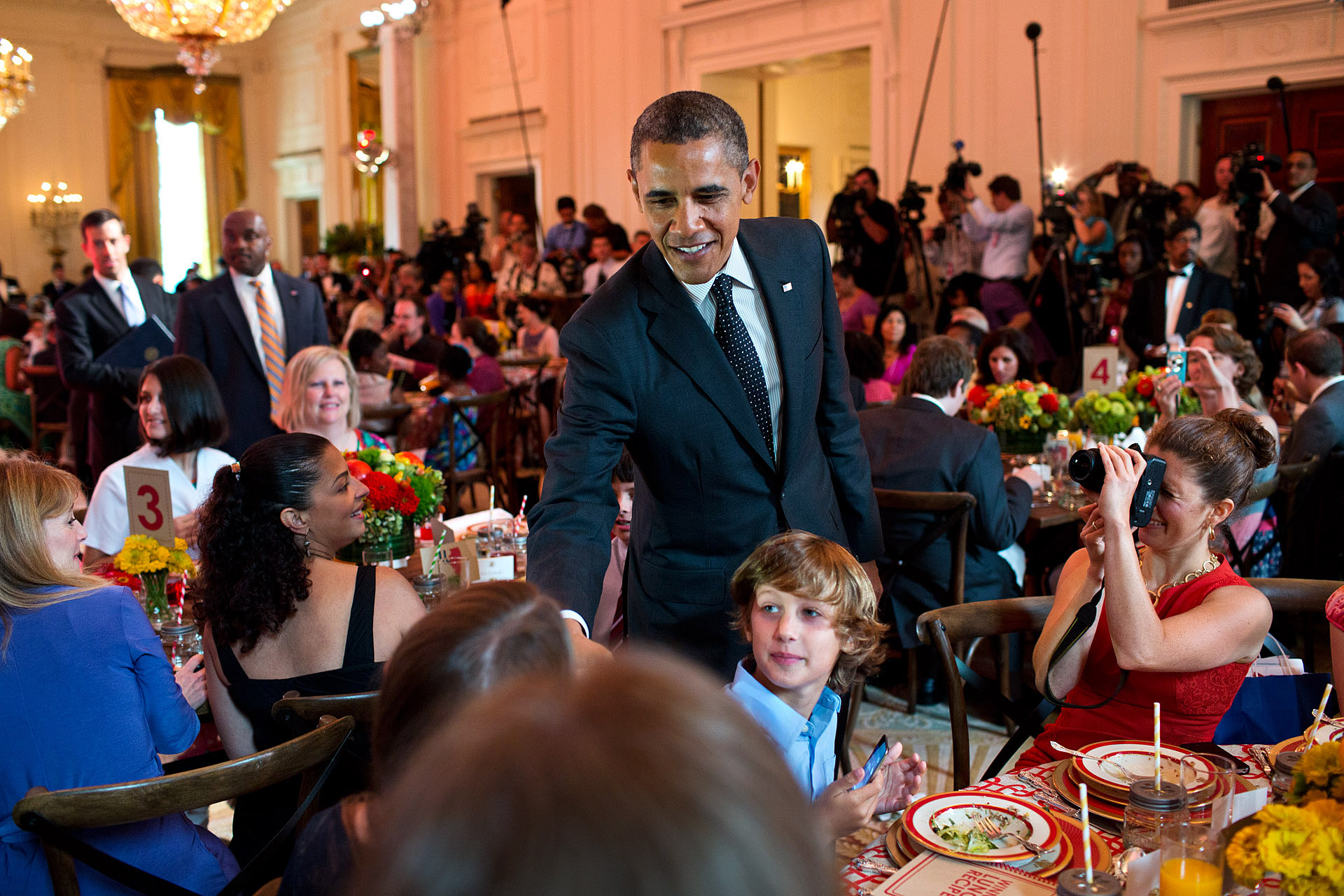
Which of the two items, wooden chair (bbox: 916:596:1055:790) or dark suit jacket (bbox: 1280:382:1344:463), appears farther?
dark suit jacket (bbox: 1280:382:1344:463)

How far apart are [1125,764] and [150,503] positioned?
7.56 feet

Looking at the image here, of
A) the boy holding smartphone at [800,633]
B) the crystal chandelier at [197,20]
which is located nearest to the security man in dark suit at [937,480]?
the boy holding smartphone at [800,633]

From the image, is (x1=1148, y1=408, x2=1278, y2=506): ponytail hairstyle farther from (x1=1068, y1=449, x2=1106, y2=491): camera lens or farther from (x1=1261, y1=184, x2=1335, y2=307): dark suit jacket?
(x1=1261, y1=184, x2=1335, y2=307): dark suit jacket

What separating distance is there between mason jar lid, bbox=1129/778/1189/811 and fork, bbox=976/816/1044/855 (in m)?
0.14

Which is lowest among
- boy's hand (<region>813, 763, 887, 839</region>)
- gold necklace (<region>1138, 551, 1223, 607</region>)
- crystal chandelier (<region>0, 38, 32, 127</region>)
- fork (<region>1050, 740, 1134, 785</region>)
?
boy's hand (<region>813, 763, 887, 839</region>)

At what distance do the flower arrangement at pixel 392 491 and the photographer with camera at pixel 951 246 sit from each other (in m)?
6.20

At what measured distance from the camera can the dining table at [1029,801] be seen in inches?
54.4

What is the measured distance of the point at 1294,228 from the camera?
6734 millimetres

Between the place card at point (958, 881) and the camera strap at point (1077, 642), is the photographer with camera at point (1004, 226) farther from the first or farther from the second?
the place card at point (958, 881)

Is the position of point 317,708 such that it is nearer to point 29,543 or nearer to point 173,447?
point 29,543

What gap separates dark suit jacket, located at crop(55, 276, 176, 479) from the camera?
197 inches

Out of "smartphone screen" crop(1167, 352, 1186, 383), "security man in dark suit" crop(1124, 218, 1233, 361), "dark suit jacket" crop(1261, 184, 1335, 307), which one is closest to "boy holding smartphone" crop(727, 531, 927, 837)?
"smartphone screen" crop(1167, 352, 1186, 383)

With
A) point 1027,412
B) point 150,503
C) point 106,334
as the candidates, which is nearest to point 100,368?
point 106,334

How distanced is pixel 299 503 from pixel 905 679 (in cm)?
262
